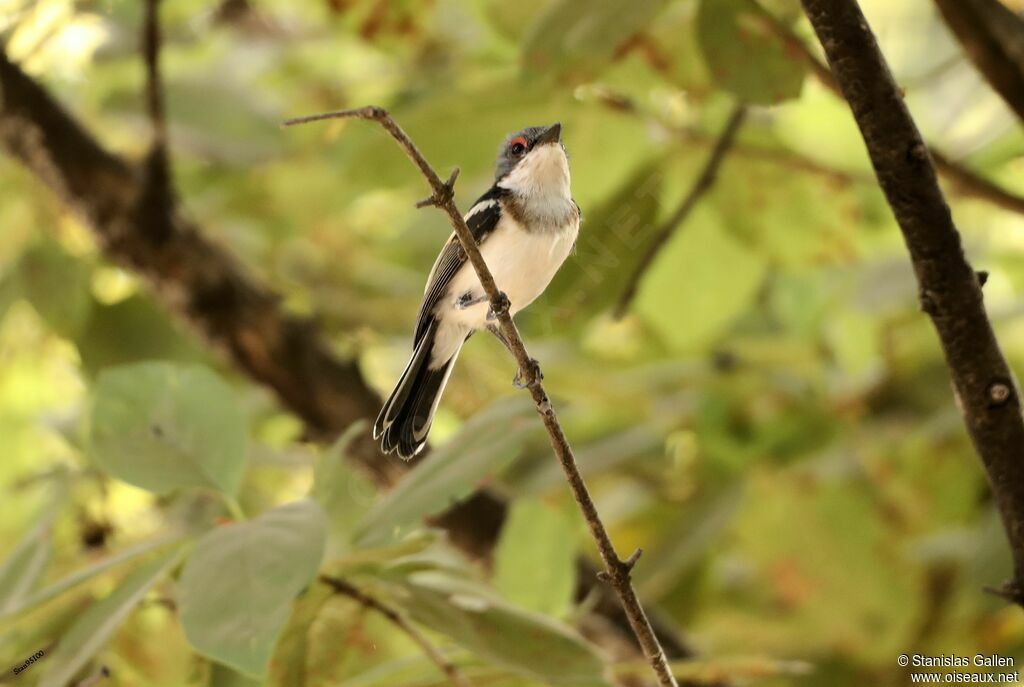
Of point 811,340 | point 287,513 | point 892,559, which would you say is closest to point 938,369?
point 811,340

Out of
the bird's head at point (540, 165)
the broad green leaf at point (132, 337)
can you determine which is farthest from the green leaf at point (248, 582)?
the broad green leaf at point (132, 337)

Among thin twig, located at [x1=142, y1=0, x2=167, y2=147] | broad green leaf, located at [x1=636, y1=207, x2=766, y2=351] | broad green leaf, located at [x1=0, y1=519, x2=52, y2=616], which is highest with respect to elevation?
thin twig, located at [x1=142, y1=0, x2=167, y2=147]

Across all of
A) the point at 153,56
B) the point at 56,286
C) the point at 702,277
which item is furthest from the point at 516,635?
the point at 56,286

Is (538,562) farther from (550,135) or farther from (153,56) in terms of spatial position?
(153,56)

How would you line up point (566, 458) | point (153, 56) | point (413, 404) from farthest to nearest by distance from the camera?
point (153, 56), point (413, 404), point (566, 458)

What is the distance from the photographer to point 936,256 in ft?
2.62

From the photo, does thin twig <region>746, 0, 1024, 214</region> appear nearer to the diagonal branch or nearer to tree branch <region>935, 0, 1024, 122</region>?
tree branch <region>935, 0, 1024, 122</region>

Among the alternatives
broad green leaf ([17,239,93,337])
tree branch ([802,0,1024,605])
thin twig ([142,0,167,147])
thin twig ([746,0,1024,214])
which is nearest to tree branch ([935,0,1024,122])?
thin twig ([746,0,1024,214])

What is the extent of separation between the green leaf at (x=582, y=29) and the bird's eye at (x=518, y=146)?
102mm

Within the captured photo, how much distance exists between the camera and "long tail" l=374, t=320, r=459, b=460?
39.9 inches

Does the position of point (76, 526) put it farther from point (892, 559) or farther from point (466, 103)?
point (892, 559)

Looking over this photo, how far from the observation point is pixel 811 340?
6.21ft

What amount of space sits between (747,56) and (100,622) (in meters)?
0.73

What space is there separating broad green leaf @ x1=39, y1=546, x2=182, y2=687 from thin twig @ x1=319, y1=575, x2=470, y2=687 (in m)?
0.13
